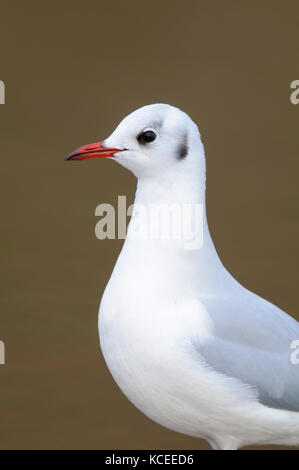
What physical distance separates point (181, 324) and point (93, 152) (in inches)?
21.5

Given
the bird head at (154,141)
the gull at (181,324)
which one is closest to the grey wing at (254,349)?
the gull at (181,324)

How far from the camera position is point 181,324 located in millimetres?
2834

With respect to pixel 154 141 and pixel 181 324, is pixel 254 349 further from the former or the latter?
pixel 154 141

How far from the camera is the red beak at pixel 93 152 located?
288 cm

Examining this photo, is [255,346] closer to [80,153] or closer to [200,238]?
[200,238]

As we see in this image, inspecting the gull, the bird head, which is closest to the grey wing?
the gull

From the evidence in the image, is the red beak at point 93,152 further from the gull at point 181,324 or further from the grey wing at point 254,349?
the grey wing at point 254,349

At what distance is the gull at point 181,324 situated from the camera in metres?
2.83

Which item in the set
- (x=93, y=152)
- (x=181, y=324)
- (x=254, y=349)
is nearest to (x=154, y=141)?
(x=93, y=152)

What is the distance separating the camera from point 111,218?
3.22 m

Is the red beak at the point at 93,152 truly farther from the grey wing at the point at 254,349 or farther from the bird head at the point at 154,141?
the grey wing at the point at 254,349

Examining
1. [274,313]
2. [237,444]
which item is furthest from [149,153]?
[237,444]

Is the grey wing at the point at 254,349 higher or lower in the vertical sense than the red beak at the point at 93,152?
lower

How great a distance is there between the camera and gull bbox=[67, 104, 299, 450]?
283 cm
